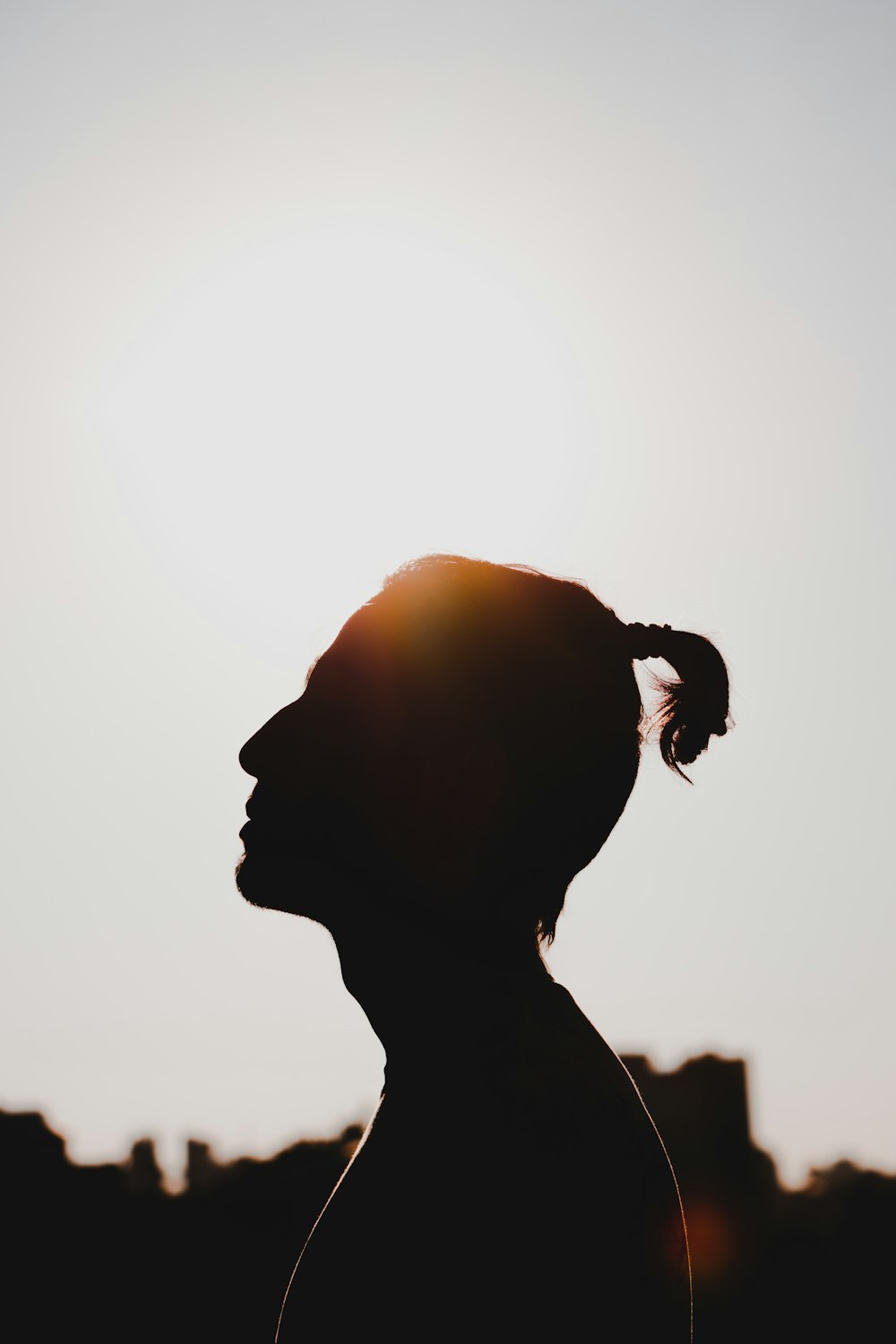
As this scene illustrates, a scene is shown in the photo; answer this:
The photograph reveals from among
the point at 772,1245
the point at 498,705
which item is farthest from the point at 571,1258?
the point at 772,1245

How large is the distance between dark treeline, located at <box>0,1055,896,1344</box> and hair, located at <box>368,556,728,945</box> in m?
36.2

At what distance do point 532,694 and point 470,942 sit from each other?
21.1 inches

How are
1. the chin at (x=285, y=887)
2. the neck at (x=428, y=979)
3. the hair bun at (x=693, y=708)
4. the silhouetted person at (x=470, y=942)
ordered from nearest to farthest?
the silhouetted person at (x=470, y=942) → the neck at (x=428, y=979) → the chin at (x=285, y=887) → the hair bun at (x=693, y=708)

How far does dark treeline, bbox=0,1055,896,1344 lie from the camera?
3569 cm

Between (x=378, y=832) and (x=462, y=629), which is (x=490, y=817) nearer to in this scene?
(x=378, y=832)

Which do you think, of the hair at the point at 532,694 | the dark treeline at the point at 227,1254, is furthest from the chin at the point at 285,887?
the dark treeline at the point at 227,1254

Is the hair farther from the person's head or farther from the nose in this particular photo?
the nose

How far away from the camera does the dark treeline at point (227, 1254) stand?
35.7 metres

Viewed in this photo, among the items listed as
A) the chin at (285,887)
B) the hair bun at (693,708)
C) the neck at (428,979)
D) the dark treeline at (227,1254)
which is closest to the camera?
the neck at (428,979)

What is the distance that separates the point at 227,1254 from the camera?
38.8 meters

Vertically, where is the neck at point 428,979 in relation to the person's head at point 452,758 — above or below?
below

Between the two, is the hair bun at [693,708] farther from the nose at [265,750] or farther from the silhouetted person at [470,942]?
the nose at [265,750]

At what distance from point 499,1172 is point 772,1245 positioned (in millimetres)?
64852

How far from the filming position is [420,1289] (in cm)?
215
